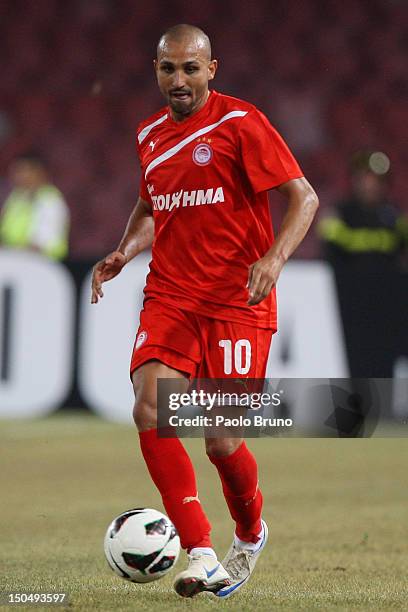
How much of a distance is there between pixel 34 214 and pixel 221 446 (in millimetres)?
7272

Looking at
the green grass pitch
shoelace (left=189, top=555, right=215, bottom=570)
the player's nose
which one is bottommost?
the green grass pitch

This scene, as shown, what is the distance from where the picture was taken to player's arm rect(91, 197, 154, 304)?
4.09 m

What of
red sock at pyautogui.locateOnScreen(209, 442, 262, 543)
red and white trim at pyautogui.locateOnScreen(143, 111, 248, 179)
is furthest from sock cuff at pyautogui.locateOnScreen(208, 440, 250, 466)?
red and white trim at pyautogui.locateOnScreen(143, 111, 248, 179)

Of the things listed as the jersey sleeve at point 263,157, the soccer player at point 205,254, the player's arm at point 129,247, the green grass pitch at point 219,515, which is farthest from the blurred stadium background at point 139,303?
the jersey sleeve at point 263,157

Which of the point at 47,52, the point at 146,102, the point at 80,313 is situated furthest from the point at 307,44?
the point at 80,313

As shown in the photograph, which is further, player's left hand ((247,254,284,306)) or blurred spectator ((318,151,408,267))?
blurred spectator ((318,151,408,267))

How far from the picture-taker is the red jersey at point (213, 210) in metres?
3.89

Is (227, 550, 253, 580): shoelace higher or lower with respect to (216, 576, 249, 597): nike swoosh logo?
lower

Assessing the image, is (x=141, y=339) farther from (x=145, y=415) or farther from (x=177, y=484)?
(x=177, y=484)

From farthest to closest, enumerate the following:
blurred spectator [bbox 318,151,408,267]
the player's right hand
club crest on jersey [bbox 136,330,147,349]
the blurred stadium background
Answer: blurred spectator [bbox 318,151,408,267]
the blurred stadium background
the player's right hand
club crest on jersey [bbox 136,330,147,349]

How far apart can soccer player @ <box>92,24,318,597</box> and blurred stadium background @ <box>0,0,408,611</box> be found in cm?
39

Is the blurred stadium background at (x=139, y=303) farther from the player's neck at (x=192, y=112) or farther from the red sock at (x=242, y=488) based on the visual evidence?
the player's neck at (x=192, y=112)

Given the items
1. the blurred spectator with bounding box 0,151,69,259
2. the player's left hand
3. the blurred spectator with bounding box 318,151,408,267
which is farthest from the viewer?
the blurred spectator with bounding box 0,151,69,259

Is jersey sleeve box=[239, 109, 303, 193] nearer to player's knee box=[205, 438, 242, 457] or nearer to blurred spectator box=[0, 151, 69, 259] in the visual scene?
player's knee box=[205, 438, 242, 457]
